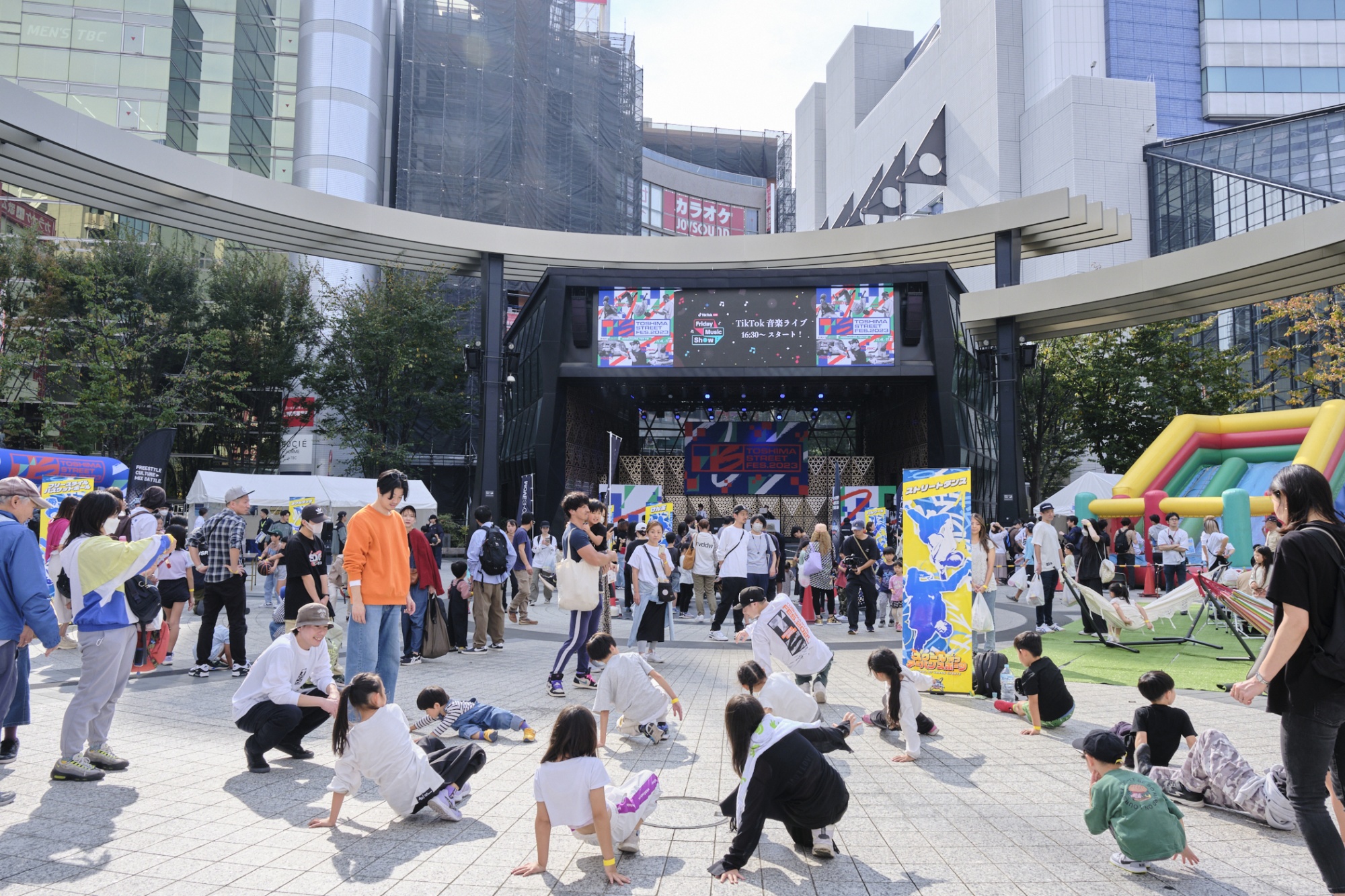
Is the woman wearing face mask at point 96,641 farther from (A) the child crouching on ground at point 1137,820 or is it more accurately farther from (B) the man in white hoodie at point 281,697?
(A) the child crouching on ground at point 1137,820

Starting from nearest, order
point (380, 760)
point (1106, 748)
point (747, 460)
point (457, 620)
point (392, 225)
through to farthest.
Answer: point (1106, 748) → point (380, 760) → point (457, 620) → point (392, 225) → point (747, 460)

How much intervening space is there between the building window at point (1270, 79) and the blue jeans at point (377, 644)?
59.4 metres

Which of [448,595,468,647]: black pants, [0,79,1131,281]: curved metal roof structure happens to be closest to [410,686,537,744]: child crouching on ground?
[448,595,468,647]: black pants

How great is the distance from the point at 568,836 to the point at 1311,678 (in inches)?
131

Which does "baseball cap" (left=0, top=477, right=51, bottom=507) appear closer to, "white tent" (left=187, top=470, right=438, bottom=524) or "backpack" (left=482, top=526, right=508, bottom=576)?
"backpack" (left=482, top=526, right=508, bottom=576)

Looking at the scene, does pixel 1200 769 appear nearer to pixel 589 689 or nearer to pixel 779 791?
pixel 779 791

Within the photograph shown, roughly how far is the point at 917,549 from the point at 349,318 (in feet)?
93.5

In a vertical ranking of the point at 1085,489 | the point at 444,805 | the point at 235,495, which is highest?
the point at 1085,489

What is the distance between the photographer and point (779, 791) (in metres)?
3.79

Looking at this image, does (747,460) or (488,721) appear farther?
(747,460)

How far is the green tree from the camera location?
31391 mm

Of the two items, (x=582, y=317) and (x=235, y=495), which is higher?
(x=582, y=317)

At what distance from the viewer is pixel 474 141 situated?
38.6m

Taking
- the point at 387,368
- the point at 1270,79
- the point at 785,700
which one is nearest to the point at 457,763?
the point at 785,700
